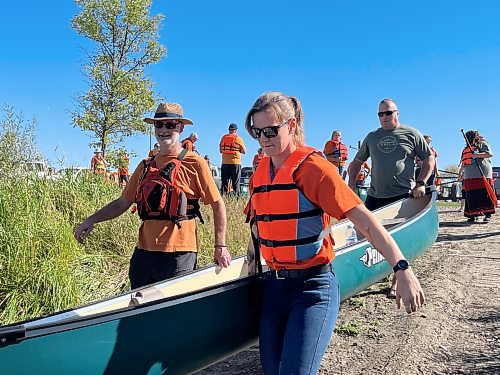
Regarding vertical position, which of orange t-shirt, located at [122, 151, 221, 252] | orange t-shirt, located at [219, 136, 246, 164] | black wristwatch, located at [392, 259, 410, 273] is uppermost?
orange t-shirt, located at [219, 136, 246, 164]

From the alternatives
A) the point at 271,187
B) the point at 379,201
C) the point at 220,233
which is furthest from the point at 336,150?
the point at 271,187

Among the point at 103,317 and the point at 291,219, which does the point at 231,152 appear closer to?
the point at 291,219

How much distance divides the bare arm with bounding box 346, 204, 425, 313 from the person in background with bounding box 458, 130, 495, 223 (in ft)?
27.9

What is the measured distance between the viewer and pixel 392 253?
7.02 feet

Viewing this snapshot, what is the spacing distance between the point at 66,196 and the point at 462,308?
450 cm

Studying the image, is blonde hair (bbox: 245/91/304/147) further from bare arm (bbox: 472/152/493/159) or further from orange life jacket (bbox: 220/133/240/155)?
orange life jacket (bbox: 220/133/240/155)

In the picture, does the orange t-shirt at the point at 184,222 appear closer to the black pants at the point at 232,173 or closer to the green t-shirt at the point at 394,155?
the green t-shirt at the point at 394,155

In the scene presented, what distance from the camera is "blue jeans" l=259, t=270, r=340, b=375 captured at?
222cm

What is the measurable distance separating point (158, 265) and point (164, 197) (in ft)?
1.46

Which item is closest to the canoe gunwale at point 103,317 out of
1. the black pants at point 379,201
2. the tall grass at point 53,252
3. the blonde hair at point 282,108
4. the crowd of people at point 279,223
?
the crowd of people at point 279,223

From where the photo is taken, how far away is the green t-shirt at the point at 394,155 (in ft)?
17.2

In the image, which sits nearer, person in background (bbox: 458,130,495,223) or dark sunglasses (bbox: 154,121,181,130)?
dark sunglasses (bbox: 154,121,181,130)

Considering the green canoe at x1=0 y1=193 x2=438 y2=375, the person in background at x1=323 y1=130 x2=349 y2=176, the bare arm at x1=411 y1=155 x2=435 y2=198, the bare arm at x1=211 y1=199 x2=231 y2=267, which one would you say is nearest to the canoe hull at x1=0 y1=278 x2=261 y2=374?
the green canoe at x1=0 y1=193 x2=438 y2=375

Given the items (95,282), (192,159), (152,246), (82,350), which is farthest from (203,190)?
(95,282)
